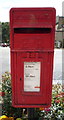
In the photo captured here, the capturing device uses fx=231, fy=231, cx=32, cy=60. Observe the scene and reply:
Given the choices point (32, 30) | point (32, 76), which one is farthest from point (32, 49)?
point (32, 76)

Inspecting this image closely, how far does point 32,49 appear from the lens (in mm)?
2820

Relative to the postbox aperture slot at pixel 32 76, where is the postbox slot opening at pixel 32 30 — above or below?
above

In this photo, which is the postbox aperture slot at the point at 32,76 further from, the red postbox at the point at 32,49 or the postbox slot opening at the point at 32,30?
the postbox slot opening at the point at 32,30

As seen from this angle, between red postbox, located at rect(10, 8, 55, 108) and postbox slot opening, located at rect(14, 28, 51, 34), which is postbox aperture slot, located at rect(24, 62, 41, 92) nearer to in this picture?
red postbox, located at rect(10, 8, 55, 108)

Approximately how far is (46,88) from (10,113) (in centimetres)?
96

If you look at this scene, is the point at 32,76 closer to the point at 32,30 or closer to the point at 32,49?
the point at 32,49

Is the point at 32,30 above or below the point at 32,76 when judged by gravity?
above

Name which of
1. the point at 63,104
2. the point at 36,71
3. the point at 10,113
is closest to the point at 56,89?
the point at 63,104

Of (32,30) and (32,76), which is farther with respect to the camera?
(32,76)

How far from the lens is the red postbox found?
279cm

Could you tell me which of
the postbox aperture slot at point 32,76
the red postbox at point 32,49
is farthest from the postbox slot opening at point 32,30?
the postbox aperture slot at point 32,76

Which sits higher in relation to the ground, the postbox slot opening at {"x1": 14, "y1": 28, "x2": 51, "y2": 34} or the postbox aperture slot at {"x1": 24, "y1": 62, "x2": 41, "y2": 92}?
the postbox slot opening at {"x1": 14, "y1": 28, "x2": 51, "y2": 34}

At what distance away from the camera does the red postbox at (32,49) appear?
279cm

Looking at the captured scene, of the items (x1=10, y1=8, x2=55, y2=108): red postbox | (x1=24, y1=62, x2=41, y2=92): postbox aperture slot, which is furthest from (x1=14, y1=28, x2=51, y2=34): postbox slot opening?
(x1=24, y1=62, x2=41, y2=92): postbox aperture slot
